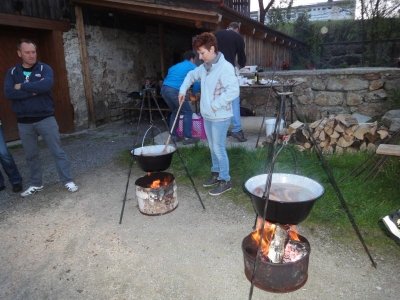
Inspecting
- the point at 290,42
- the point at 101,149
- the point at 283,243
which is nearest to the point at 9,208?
the point at 101,149

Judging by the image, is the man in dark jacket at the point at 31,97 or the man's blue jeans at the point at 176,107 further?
the man's blue jeans at the point at 176,107

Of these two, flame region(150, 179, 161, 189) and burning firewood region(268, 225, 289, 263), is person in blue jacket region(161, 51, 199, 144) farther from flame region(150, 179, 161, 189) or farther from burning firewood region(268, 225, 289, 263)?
burning firewood region(268, 225, 289, 263)

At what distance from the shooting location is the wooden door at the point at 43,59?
710 cm

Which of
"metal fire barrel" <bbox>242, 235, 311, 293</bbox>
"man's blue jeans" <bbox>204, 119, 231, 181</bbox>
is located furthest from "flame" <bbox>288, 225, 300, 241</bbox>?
"man's blue jeans" <bbox>204, 119, 231, 181</bbox>

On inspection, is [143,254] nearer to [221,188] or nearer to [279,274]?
[279,274]

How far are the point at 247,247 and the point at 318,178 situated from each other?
2118mm

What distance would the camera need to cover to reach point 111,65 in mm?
9023

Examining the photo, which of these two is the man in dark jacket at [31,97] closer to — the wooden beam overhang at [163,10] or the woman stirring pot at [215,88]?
the woman stirring pot at [215,88]

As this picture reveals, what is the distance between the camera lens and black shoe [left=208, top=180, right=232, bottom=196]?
14.1 feet

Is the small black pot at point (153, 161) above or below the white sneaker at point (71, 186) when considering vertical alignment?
above

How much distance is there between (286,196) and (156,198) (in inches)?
69.6

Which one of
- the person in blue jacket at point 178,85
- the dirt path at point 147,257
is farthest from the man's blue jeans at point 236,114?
the dirt path at point 147,257

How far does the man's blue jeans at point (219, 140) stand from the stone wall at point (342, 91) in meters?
2.86

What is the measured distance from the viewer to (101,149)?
6855 millimetres
